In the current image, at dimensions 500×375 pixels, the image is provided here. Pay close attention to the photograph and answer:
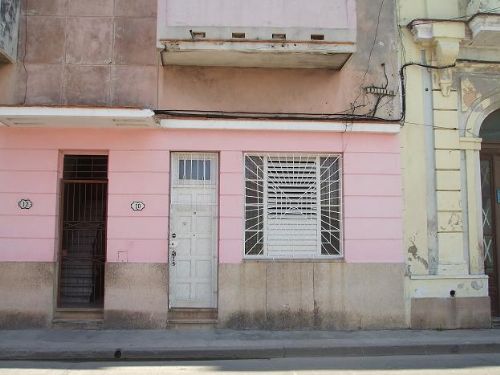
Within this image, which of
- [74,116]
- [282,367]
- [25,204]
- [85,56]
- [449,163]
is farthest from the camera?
[449,163]

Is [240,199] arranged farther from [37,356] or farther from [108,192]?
[37,356]

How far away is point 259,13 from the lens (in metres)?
8.30

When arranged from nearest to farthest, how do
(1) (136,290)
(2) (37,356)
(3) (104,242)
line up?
(2) (37,356) < (1) (136,290) < (3) (104,242)

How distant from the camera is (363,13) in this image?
30.2 feet

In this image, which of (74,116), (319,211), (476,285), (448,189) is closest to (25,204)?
(74,116)

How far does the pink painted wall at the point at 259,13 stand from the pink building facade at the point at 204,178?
0.09 ft

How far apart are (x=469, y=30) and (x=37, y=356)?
28.9ft

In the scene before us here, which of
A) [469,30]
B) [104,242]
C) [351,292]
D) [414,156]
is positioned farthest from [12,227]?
[469,30]

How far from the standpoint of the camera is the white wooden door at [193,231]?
28.7ft

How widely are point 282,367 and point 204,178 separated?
368cm

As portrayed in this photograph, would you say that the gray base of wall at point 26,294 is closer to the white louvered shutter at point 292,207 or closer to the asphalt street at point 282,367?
the asphalt street at point 282,367

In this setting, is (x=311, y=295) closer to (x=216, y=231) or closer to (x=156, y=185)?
(x=216, y=231)

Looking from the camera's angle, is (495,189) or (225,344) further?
(495,189)

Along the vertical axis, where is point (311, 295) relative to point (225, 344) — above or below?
above
